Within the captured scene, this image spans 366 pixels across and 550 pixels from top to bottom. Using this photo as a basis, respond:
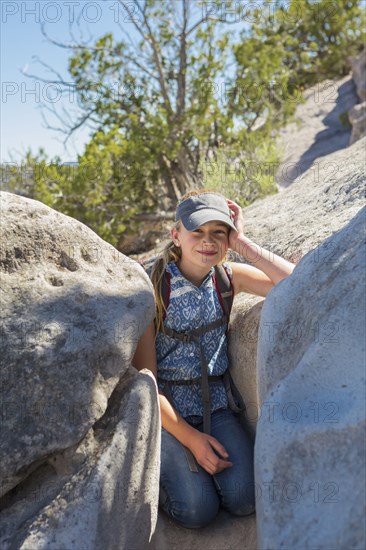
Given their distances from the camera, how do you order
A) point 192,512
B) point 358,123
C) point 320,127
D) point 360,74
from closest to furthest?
1. point 192,512
2. point 358,123
3. point 360,74
4. point 320,127

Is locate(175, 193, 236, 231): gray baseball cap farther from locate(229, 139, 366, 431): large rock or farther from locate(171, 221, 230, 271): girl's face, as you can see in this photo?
locate(229, 139, 366, 431): large rock

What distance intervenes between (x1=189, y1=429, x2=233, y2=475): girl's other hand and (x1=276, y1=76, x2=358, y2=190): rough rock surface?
346 inches

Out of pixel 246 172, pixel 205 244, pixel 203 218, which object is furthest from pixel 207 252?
pixel 246 172

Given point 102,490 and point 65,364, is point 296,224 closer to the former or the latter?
point 65,364

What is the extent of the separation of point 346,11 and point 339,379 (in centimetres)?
1428

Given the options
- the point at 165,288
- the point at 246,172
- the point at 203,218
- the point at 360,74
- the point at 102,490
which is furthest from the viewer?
the point at 360,74

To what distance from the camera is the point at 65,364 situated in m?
2.27

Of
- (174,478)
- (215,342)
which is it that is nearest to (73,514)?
(174,478)

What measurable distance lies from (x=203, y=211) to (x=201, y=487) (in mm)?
1175

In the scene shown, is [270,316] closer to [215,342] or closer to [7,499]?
[215,342]

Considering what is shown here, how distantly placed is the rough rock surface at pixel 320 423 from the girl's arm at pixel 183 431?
2.00 feet

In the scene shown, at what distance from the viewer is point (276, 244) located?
380 centimetres

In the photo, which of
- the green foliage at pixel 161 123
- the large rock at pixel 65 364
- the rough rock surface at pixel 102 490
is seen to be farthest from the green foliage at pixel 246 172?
the rough rock surface at pixel 102 490

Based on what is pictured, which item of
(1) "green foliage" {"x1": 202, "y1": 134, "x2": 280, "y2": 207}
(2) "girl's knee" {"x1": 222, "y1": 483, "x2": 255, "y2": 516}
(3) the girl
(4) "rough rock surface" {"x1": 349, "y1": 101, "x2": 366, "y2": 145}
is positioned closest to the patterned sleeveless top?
(3) the girl
